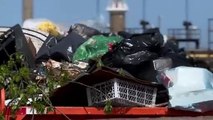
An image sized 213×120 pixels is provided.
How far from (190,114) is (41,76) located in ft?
3.66

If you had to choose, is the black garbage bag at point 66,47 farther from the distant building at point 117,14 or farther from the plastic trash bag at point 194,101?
the distant building at point 117,14

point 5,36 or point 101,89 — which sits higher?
point 5,36

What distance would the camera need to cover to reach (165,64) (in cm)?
451

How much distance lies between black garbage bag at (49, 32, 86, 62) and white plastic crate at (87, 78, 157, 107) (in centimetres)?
84

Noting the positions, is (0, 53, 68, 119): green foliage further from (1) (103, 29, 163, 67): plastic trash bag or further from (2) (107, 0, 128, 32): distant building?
(2) (107, 0, 128, 32): distant building

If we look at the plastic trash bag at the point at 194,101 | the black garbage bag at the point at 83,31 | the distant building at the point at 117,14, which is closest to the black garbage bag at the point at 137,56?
the plastic trash bag at the point at 194,101

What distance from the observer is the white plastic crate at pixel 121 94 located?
3.82 m

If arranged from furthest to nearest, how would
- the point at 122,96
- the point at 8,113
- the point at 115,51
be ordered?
the point at 115,51 < the point at 122,96 < the point at 8,113

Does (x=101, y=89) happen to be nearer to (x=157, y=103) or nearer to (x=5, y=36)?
(x=157, y=103)

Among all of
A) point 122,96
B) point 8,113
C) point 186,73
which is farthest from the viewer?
point 186,73

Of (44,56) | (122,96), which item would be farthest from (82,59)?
(122,96)

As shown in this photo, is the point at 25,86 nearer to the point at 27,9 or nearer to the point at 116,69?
the point at 116,69

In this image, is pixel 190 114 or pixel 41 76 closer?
pixel 190 114

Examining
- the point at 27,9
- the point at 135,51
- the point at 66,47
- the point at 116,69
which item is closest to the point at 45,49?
the point at 66,47
